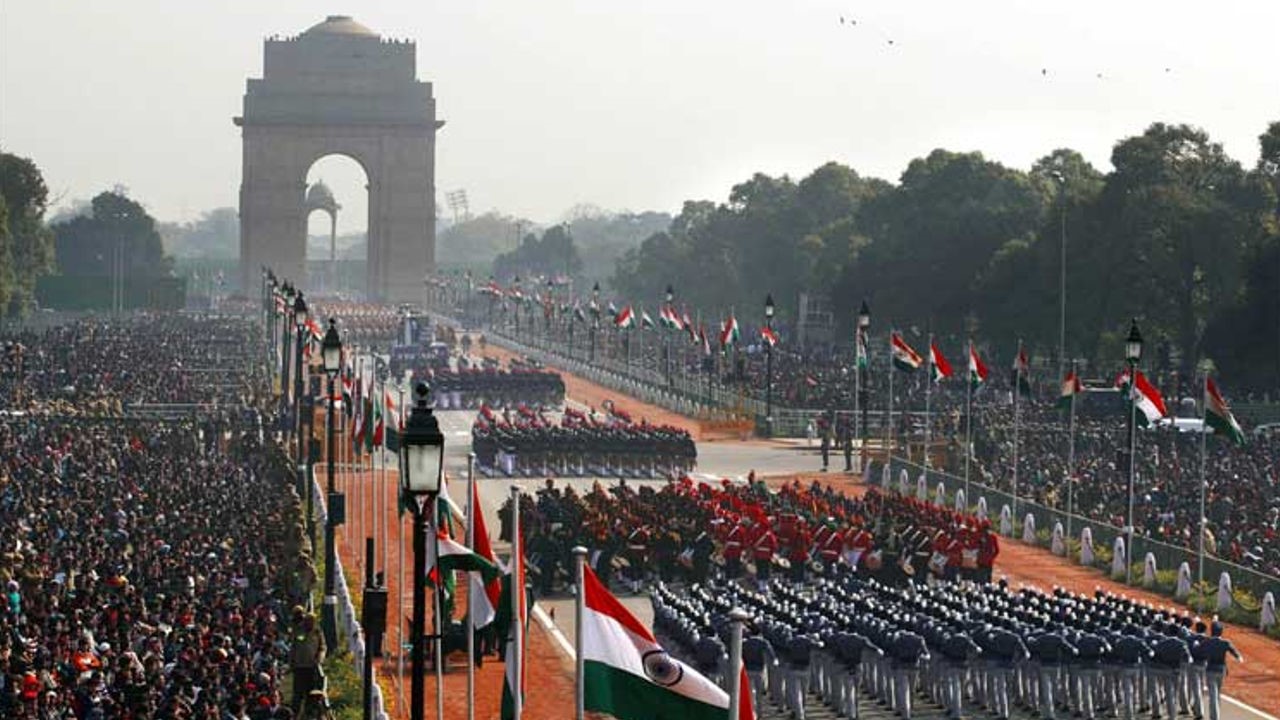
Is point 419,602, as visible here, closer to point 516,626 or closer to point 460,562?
point 516,626

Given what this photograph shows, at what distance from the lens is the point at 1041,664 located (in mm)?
25750

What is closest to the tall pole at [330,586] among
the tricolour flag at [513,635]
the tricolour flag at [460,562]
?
the tricolour flag at [460,562]

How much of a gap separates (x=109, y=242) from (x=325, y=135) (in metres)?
16.3

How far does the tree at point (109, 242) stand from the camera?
172125mm

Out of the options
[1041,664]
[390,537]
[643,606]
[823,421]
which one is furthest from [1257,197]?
[1041,664]

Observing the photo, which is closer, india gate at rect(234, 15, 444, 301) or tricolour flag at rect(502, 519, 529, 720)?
tricolour flag at rect(502, 519, 529, 720)

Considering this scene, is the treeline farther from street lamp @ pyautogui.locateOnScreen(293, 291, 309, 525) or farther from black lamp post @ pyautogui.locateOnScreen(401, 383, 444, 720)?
black lamp post @ pyautogui.locateOnScreen(401, 383, 444, 720)

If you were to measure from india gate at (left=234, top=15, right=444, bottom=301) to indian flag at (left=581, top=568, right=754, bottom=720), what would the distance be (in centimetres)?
15490

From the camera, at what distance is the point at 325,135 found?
563ft

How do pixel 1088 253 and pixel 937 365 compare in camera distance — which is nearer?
pixel 937 365

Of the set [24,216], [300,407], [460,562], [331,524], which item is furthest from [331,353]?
[24,216]

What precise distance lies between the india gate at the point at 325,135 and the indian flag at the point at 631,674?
508ft

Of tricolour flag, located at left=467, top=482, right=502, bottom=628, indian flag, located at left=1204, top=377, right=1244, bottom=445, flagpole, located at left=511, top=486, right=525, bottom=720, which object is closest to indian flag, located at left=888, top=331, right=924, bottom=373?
indian flag, located at left=1204, top=377, right=1244, bottom=445

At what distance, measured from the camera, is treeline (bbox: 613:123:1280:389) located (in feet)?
240
